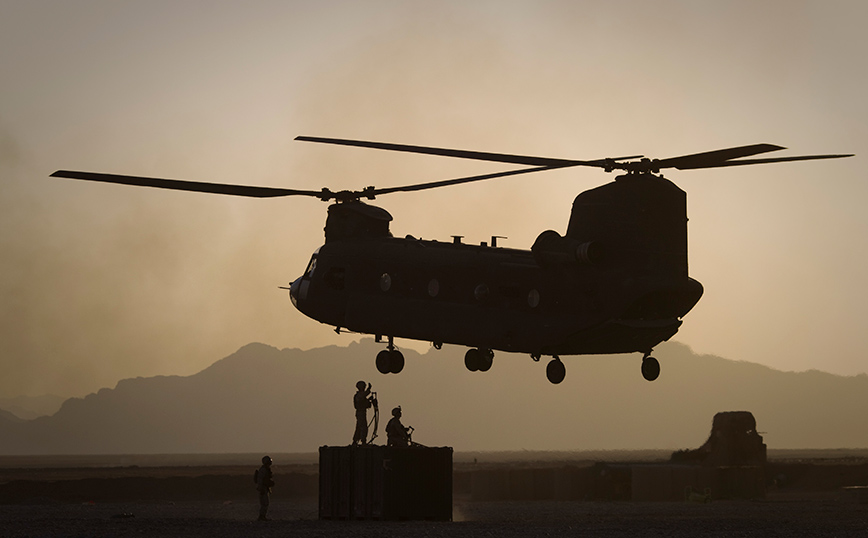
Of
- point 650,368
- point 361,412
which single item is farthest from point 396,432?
point 650,368

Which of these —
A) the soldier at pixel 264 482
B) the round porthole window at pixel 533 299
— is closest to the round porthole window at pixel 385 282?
the round porthole window at pixel 533 299

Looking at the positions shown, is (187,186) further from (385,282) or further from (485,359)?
(485,359)

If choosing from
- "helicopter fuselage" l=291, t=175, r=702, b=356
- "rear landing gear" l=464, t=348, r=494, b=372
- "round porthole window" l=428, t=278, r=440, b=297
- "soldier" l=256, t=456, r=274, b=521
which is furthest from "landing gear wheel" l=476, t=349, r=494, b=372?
"soldier" l=256, t=456, r=274, b=521

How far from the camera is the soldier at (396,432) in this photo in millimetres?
29922

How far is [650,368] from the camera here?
1022 inches

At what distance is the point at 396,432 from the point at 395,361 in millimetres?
2058

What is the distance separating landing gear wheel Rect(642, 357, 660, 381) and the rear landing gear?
4.70 m

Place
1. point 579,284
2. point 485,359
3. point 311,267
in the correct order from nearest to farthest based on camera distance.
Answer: point 579,284
point 485,359
point 311,267

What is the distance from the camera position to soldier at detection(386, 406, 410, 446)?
98.2 ft

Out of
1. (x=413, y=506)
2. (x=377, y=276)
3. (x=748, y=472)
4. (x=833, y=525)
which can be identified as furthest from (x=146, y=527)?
(x=748, y=472)

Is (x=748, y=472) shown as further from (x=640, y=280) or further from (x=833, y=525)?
(x=640, y=280)

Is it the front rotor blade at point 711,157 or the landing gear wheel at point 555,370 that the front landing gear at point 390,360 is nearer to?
the landing gear wheel at point 555,370

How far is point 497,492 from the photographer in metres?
70.2

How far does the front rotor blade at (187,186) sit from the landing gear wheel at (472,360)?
707 centimetres
